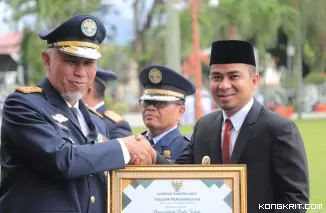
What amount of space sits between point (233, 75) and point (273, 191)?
0.59m

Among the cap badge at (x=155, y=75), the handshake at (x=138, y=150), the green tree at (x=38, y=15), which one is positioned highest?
the green tree at (x=38, y=15)

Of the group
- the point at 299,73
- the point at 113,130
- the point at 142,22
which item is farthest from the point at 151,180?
the point at 142,22

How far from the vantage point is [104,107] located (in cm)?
595

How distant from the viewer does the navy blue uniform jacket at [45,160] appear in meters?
3.14

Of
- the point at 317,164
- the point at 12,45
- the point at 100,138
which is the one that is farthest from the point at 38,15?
the point at 100,138

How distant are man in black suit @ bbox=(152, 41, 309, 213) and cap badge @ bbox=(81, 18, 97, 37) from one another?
0.63 metres

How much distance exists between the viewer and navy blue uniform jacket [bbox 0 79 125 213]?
3.14 meters

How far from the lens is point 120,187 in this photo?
10.8ft

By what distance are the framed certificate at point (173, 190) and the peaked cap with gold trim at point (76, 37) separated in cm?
57

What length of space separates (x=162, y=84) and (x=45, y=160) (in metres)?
2.21

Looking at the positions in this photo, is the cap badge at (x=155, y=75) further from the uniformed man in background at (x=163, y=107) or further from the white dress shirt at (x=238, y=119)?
the white dress shirt at (x=238, y=119)

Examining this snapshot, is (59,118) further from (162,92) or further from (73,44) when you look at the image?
(162,92)

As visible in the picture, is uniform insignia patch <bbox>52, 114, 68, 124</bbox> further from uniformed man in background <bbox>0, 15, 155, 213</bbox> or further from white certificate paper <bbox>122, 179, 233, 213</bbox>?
white certificate paper <bbox>122, 179, 233, 213</bbox>

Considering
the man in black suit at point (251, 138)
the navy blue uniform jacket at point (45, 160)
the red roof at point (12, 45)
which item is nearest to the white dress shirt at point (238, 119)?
the man in black suit at point (251, 138)
